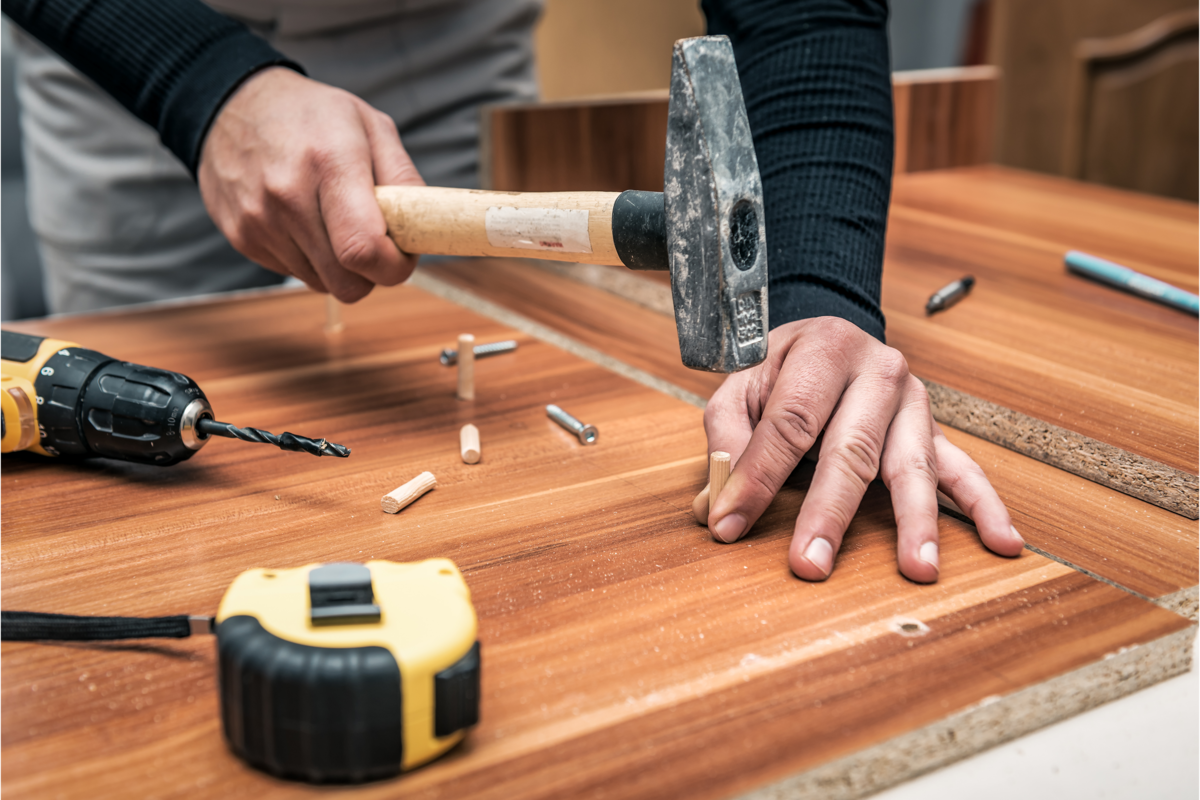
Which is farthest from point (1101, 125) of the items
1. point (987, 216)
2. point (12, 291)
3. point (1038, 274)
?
point (12, 291)

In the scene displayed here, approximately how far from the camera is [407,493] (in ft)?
2.65

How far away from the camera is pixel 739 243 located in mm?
712

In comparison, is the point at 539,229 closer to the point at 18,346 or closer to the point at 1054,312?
the point at 18,346

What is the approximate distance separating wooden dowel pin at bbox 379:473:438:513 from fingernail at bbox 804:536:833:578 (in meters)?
0.34

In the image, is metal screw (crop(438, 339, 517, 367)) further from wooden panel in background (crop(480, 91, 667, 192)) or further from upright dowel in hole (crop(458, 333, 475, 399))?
wooden panel in background (crop(480, 91, 667, 192))

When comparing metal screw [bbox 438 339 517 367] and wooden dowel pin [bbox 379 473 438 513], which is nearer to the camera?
wooden dowel pin [bbox 379 473 438 513]

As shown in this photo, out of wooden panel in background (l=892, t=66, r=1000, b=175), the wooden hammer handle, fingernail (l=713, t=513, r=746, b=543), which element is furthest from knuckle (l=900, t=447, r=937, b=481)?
wooden panel in background (l=892, t=66, r=1000, b=175)

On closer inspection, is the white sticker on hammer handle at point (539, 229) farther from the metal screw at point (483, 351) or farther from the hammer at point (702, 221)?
the metal screw at point (483, 351)

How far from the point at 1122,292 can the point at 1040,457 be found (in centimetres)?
53

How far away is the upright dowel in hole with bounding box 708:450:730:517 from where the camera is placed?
756 millimetres

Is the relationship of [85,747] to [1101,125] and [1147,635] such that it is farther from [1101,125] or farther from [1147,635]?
[1101,125]

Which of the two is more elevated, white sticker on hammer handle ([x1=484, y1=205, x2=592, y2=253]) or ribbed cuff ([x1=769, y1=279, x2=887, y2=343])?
white sticker on hammer handle ([x1=484, y1=205, x2=592, y2=253])

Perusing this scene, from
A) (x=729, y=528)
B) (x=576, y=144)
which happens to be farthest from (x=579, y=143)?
(x=729, y=528)

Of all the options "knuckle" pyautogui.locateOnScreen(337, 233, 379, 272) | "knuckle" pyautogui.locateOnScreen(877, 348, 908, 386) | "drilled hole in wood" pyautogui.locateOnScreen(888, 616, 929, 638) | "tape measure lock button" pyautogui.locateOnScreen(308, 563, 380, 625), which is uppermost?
"knuckle" pyautogui.locateOnScreen(337, 233, 379, 272)
